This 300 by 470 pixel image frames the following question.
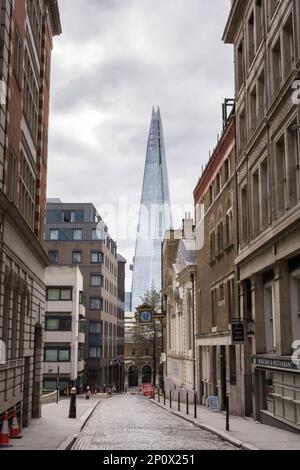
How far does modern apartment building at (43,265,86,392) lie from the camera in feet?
233

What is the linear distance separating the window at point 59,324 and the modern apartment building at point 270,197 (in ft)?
146

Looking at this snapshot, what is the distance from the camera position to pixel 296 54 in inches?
819

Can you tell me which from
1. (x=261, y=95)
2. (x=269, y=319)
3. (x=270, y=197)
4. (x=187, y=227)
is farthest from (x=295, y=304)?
(x=187, y=227)

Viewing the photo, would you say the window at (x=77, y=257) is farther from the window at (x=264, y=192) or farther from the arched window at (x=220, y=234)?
the window at (x=264, y=192)

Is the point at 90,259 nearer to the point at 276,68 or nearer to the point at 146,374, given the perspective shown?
the point at 146,374

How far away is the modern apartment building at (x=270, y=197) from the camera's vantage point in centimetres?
2130

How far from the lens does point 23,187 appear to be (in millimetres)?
24734

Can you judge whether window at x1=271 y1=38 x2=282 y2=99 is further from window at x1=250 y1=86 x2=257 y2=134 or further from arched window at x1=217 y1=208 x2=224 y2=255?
arched window at x1=217 y1=208 x2=224 y2=255

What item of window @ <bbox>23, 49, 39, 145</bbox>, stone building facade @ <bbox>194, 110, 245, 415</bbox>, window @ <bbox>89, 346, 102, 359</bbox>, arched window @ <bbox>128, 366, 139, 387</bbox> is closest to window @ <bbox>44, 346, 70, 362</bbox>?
window @ <bbox>89, 346, 102, 359</bbox>

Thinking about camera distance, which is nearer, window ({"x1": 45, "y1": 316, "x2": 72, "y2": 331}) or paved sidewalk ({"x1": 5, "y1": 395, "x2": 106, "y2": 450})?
paved sidewalk ({"x1": 5, "y1": 395, "x2": 106, "y2": 450})

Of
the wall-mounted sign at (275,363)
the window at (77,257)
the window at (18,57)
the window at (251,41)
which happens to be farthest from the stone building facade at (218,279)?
the window at (77,257)

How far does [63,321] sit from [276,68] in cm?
5260

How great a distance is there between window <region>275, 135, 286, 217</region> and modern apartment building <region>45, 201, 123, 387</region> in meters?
63.8
